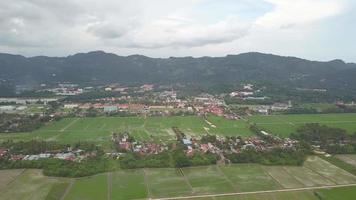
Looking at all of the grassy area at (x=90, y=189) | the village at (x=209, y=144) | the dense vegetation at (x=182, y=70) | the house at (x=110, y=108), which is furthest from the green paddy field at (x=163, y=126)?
the dense vegetation at (x=182, y=70)

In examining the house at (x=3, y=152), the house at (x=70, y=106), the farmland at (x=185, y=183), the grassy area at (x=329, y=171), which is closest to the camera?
the farmland at (x=185, y=183)

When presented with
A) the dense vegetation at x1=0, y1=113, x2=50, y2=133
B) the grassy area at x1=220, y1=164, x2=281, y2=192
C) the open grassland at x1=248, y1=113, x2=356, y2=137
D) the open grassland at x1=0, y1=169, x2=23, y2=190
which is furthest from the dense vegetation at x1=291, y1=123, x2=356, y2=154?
the dense vegetation at x1=0, y1=113, x2=50, y2=133

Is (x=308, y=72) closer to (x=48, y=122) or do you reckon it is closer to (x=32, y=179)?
(x=48, y=122)

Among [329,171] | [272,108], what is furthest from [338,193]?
[272,108]

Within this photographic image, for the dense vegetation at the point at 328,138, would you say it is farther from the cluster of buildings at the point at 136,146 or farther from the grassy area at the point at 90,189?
the grassy area at the point at 90,189

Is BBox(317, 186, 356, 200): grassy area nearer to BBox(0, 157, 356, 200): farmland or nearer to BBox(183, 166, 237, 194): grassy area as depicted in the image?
BBox(0, 157, 356, 200): farmland

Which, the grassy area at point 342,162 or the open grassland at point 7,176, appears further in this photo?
the grassy area at point 342,162

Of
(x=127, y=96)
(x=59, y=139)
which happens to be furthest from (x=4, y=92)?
(x=59, y=139)
